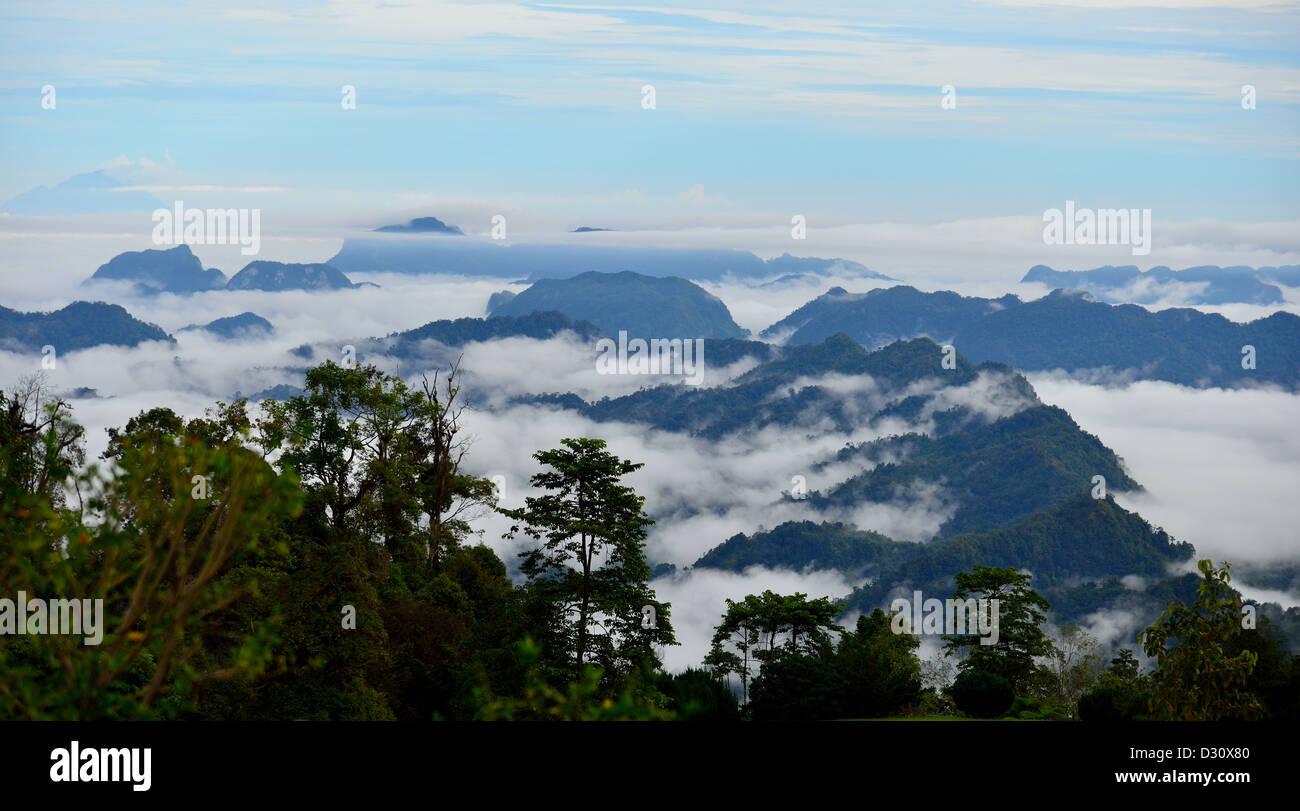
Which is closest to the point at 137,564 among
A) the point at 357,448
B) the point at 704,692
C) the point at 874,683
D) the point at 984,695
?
the point at 704,692

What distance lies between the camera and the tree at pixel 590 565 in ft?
85.8

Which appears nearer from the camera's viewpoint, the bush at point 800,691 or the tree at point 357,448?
the bush at point 800,691

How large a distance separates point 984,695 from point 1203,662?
14.1 m

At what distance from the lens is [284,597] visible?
22.7m

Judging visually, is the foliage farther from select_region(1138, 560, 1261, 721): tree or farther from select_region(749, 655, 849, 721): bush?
select_region(1138, 560, 1261, 721): tree

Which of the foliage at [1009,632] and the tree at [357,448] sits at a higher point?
the tree at [357,448]

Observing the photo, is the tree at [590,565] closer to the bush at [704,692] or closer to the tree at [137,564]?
the bush at [704,692]

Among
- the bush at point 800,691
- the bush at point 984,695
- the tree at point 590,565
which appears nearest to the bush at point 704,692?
the bush at point 800,691

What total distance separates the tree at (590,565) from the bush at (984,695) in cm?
867

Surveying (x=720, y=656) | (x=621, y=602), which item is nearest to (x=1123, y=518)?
(x=720, y=656)
